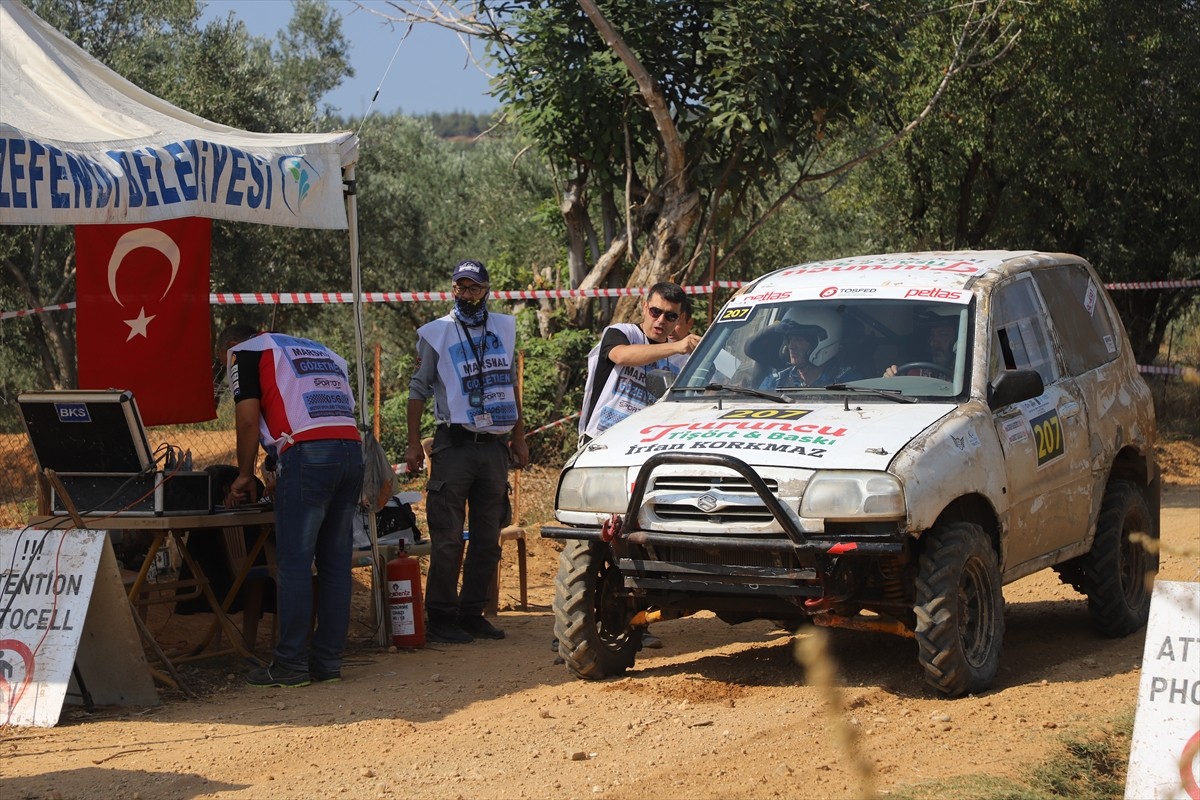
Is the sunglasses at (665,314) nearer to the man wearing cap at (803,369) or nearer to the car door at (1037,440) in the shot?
the man wearing cap at (803,369)

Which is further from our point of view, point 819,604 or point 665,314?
point 665,314

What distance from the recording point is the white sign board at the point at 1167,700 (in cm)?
431

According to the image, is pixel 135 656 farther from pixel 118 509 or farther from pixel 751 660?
pixel 751 660

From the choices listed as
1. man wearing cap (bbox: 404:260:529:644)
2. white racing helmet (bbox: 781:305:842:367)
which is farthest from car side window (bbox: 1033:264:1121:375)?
man wearing cap (bbox: 404:260:529:644)

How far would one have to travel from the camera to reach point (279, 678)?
7.12 metres

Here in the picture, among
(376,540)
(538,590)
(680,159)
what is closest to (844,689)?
(376,540)

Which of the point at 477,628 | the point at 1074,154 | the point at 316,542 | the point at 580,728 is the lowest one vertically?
the point at 477,628

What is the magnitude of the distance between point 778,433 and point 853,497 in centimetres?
53

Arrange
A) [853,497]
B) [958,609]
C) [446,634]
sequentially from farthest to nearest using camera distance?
[446,634] < [958,609] < [853,497]

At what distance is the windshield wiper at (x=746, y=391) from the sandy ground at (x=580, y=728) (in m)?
1.39

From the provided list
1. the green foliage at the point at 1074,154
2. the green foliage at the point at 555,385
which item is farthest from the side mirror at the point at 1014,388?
the green foliage at the point at 1074,154

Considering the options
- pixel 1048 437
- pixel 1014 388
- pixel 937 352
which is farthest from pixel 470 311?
pixel 1048 437

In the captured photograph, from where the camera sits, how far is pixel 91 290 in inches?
323

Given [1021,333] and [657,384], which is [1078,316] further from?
[657,384]
